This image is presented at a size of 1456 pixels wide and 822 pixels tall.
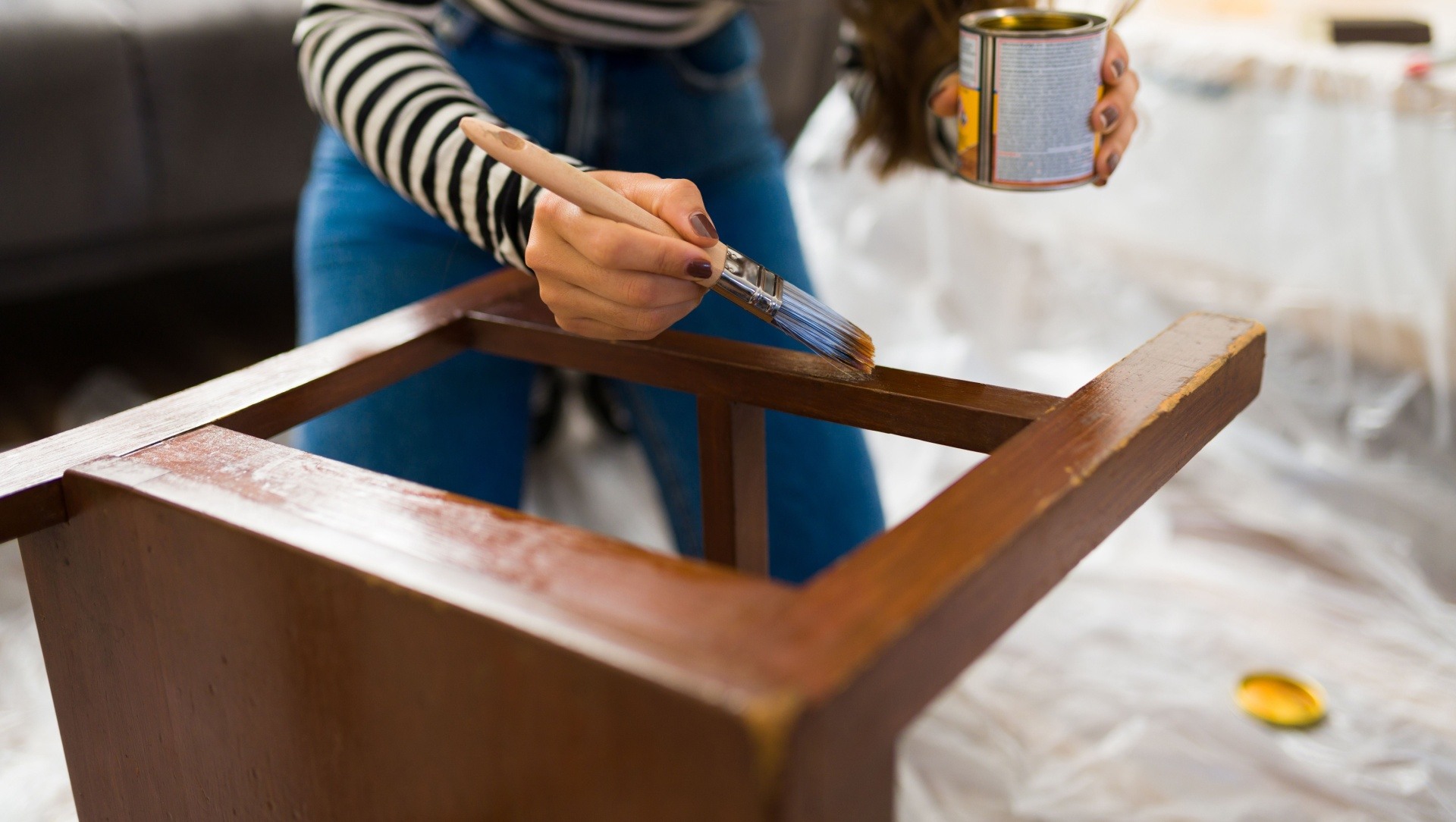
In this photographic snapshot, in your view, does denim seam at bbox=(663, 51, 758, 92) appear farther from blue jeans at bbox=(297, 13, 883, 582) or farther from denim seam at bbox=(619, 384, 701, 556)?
denim seam at bbox=(619, 384, 701, 556)

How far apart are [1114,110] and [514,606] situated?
15.7 inches

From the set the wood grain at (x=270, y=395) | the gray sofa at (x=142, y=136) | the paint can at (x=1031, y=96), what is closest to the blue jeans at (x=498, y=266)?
the wood grain at (x=270, y=395)

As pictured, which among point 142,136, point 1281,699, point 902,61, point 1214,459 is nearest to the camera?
point 902,61

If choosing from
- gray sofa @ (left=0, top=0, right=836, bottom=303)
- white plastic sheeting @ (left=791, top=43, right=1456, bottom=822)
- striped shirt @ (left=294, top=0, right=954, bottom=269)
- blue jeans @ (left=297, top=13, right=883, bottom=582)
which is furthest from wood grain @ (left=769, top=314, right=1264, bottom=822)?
gray sofa @ (left=0, top=0, right=836, bottom=303)

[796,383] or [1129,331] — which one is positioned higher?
[796,383]

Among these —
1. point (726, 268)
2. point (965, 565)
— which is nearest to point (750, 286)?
point (726, 268)

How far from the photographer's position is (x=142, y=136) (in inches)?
45.9

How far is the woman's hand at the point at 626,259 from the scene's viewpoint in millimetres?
399

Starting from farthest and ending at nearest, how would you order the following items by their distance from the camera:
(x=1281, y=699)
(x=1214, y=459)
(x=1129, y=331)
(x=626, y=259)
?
(x=1129, y=331), (x=1214, y=459), (x=1281, y=699), (x=626, y=259)

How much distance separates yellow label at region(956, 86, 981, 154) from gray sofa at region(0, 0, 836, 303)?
0.94m

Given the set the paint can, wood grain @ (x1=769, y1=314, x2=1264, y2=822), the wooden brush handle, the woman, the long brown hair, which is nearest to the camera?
wood grain @ (x1=769, y1=314, x2=1264, y2=822)

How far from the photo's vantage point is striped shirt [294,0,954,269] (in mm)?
535

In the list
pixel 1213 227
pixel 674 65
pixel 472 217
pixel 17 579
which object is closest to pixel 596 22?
pixel 674 65

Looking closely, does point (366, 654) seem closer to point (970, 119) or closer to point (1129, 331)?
point (970, 119)
